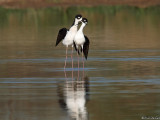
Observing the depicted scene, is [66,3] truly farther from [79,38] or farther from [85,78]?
[85,78]

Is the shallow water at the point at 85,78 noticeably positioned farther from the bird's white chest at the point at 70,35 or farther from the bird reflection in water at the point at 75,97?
the bird's white chest at the point at 70,35

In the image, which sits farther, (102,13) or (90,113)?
(102,13)

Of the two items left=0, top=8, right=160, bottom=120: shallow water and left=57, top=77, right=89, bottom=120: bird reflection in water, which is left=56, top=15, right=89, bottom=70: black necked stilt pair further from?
left=57, top=77, right=89, bottom=120: bird reflection in water

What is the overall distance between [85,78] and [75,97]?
2628 millimetres

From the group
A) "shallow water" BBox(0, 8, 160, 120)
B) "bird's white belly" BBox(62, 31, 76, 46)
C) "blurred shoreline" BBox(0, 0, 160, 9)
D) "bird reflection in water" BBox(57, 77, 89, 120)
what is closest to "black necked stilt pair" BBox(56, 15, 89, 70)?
"bird's white belly" BBox(62, 31, 76, 46)

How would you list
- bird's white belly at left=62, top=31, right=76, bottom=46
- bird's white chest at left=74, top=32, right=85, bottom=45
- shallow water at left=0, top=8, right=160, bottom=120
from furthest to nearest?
1. bird's white belly at left=62, top=31, right=76, bottom=46
2. bird's white chest at left=74, top=32, right=85, bottom=45
3. shallow water at left=0, top=8, right=160, bottom=120

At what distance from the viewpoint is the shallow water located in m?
11.0

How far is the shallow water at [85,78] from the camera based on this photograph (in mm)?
11039

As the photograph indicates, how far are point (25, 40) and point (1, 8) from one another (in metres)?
19.2

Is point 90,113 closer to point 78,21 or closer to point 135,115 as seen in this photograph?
point 135,115

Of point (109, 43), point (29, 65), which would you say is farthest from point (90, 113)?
point (109, 43)

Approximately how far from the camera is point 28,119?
10.3m

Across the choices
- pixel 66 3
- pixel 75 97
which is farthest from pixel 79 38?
pixel 66 3

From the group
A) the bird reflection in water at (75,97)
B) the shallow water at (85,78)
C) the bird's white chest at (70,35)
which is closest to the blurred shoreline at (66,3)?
the shallow water at (85,78)
